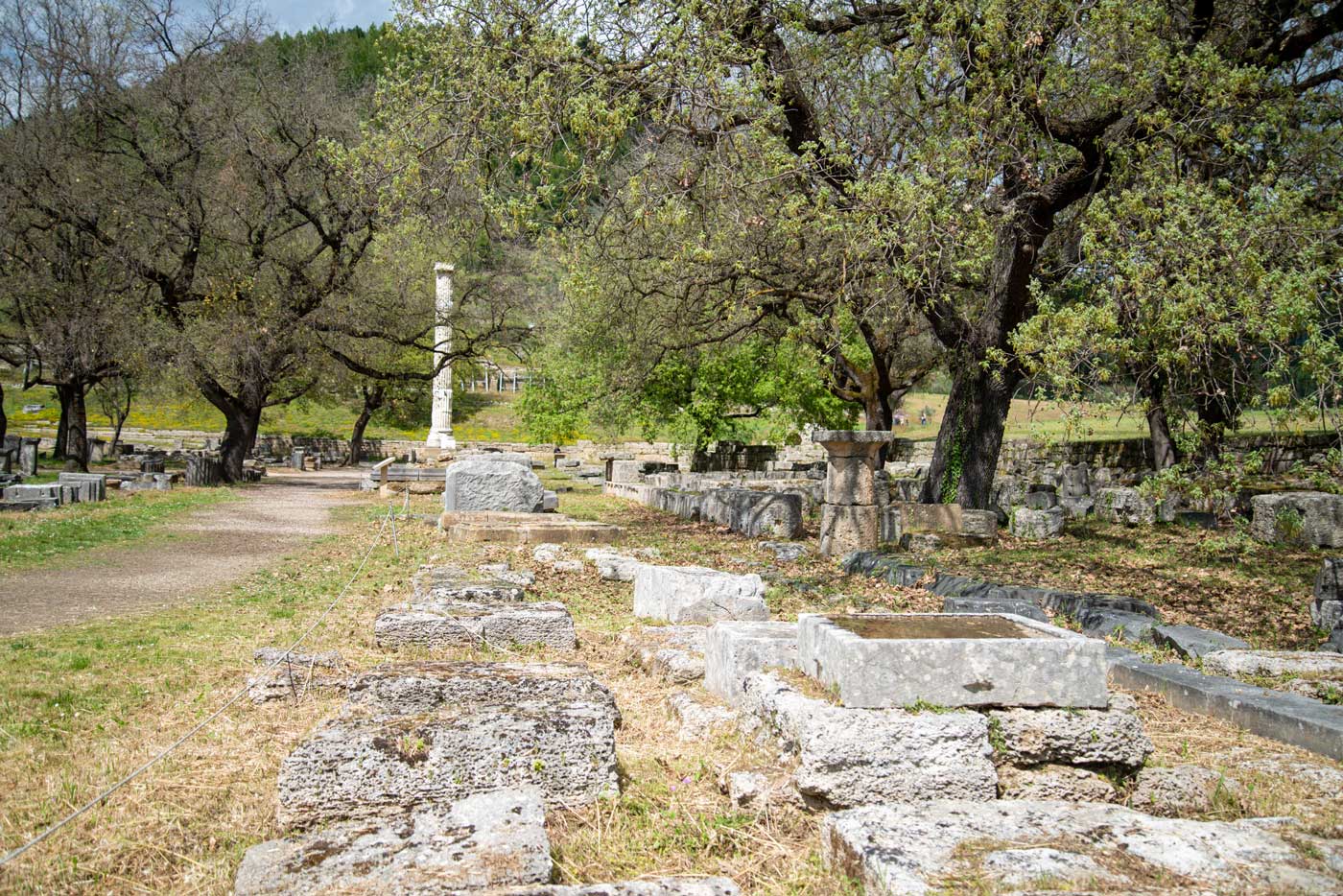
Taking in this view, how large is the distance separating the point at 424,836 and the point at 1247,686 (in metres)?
4.51

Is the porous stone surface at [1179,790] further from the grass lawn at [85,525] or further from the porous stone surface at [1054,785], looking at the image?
the grass lawn at [85,525]

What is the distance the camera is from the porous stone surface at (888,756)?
4.02m

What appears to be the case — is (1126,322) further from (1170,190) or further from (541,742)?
(541,742)

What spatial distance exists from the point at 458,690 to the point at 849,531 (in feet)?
30.6

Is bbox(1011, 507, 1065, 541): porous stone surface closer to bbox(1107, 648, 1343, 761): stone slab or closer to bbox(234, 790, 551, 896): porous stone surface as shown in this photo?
bbox(1107, 648, 1343, 761): stone slab

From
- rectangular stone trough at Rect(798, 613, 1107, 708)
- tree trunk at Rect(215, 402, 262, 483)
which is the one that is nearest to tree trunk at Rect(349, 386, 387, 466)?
tree trunk at Rect(215, 402, 262, 483)

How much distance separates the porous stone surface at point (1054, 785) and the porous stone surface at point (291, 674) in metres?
3.70

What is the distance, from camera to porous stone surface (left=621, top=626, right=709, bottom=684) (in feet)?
20.0

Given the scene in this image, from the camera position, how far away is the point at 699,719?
5180mm

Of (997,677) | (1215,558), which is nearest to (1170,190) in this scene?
(1215,558)

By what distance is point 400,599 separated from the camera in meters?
9.19

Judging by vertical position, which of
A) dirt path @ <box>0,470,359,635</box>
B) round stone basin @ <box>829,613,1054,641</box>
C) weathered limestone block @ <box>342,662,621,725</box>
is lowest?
dirt path @ <box>0,470,359,635</box>

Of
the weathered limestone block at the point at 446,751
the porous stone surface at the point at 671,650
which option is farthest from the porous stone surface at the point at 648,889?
the porous stone surface at the point at 671,650

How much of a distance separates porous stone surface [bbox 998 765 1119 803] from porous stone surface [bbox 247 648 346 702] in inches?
146
